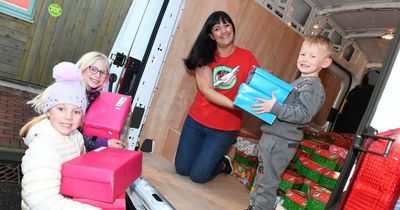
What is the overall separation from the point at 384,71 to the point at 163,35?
176 cm

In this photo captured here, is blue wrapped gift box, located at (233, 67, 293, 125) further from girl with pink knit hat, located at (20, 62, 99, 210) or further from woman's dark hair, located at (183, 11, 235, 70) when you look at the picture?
girl with pink knit hat, located at (20, 62, 99, 210)

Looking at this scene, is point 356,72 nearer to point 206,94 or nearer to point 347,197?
point 206,94

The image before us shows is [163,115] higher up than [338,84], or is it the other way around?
[338,84]

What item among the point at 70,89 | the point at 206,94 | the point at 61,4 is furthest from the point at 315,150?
the point at 61,4

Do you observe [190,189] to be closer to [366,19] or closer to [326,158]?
[326,158]

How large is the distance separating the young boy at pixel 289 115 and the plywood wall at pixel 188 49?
1.18 meters

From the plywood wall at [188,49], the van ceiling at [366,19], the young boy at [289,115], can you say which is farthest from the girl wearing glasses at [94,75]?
the van ceiling at [366,19]

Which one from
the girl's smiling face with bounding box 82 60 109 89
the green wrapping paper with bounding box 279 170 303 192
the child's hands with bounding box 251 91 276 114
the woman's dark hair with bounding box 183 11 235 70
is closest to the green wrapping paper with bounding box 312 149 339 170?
the green wrapping paper with bounding box 279 170 303 192

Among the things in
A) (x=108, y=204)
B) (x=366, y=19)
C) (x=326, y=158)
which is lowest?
(x=108, y=204)

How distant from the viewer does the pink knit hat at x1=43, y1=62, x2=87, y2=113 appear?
1.75 metres

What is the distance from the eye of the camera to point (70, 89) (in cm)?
179

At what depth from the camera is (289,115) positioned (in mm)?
2219

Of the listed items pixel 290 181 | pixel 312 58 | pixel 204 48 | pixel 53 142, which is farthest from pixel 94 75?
pixel 290 181

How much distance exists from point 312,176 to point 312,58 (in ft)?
3.41
